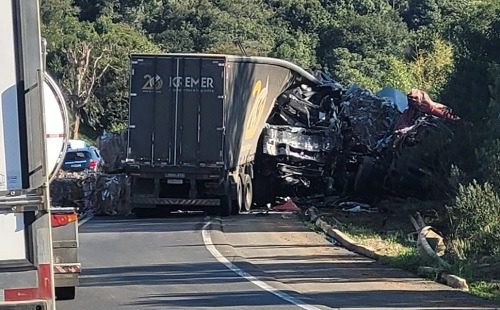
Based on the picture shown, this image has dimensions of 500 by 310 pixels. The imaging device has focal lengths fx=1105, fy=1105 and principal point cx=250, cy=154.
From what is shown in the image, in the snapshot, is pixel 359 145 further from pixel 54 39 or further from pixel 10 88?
pixel 54 39

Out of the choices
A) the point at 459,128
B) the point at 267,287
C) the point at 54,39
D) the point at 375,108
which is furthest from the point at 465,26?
the point at 54,39

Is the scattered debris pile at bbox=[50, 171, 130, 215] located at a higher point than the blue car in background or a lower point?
higher

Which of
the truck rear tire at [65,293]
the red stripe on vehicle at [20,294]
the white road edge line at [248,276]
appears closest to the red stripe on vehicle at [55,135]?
the red stripe on vehicle at [20,294]

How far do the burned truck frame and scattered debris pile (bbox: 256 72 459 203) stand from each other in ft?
11.5

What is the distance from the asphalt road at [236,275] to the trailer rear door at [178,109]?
3.24 metres

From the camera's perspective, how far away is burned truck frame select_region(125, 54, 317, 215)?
25.3 m

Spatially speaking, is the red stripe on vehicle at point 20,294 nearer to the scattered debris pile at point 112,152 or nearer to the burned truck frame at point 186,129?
the burned truck frame at point 186,129

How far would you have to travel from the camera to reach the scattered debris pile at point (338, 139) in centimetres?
2855

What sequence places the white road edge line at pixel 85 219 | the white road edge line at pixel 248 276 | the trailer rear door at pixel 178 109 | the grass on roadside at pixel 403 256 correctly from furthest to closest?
1. the trailer rear door at pixel 178 109
2. the white road edge line at pixel 85 219
3. the grass on roadside at pixel 403 256
4. the white road edge line at pixel 248 276

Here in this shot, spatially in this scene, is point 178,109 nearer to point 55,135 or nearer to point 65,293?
point 65,293

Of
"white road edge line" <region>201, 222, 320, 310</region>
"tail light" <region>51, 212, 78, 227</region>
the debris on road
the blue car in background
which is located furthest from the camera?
the blue car in background

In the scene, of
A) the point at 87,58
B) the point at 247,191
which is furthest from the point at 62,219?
the point at 87,58

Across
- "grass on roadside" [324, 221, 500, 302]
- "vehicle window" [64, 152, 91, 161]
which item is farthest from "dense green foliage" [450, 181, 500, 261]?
"vehicle window" [64, 152, 91, 161]

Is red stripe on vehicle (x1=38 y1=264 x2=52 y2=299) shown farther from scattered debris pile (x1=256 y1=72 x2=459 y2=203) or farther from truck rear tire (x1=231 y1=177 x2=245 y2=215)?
scattered debris pile (x1=256 y1=72 x2=459 y2=203)
